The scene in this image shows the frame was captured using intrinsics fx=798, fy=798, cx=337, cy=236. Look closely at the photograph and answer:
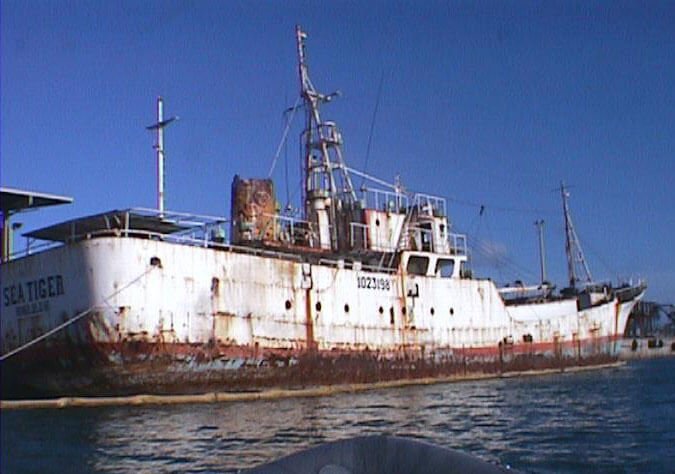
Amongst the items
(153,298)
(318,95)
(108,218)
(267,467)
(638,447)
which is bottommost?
(638,447)

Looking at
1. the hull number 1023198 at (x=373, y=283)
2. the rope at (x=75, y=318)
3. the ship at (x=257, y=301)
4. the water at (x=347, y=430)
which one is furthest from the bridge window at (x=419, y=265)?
the rope at (x=75, y=318)

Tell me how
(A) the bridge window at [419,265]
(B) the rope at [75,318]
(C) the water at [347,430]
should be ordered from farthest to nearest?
(A) the bridge window at [419,265]
(B) the rope at [75,318]
(C) the water at [347,430]

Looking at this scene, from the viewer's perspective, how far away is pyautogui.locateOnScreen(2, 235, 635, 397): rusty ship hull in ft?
70.2

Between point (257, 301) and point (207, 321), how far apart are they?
2045mm

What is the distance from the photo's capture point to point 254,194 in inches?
1099

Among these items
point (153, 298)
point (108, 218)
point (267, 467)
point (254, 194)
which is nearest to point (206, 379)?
point (153, 298)

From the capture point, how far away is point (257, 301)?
24609 mm

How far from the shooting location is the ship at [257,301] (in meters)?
21.5

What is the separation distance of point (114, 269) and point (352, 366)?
961 centimetres

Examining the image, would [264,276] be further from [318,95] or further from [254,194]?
[318,95]

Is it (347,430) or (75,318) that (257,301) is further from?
(347,430)

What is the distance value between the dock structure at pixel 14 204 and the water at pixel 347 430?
25.5 feet

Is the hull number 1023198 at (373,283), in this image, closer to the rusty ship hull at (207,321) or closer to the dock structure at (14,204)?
the rusty ship hull at (207,321)

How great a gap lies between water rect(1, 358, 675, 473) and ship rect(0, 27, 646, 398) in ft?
8.01
